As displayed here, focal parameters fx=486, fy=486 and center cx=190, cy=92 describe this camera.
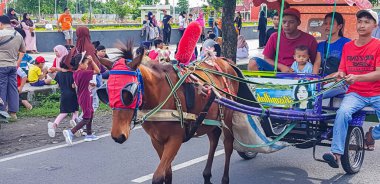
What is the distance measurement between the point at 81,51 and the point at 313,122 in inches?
168

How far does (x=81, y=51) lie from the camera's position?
8.34 m

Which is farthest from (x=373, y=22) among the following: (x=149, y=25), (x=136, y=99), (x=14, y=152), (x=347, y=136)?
(x=149, y=25)

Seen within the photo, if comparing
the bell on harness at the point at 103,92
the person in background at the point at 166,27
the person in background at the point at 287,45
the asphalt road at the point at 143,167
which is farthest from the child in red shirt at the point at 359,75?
the person in background at the point at 166,27

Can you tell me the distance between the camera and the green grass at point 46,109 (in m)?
9.90

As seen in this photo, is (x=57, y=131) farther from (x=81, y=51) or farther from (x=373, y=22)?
(x=373, y=22)

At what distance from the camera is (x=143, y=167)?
649cm

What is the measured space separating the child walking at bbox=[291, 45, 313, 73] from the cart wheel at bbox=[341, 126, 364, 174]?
0.96 metres

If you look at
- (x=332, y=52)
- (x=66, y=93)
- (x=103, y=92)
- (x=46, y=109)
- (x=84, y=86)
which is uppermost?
(x=332, y=52)

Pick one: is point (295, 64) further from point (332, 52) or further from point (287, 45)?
Result: point (332, 52)

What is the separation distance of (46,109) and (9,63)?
5.10 ft

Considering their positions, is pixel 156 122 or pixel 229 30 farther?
pixel 229 30

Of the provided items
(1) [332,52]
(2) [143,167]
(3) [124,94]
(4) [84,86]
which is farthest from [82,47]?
(3) [124,94]

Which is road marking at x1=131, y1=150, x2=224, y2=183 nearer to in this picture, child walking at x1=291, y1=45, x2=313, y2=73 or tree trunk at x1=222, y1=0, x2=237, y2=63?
child walking at x1=291, y1=45, x2=313, y2=73

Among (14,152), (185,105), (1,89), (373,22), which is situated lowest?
(14,152)
